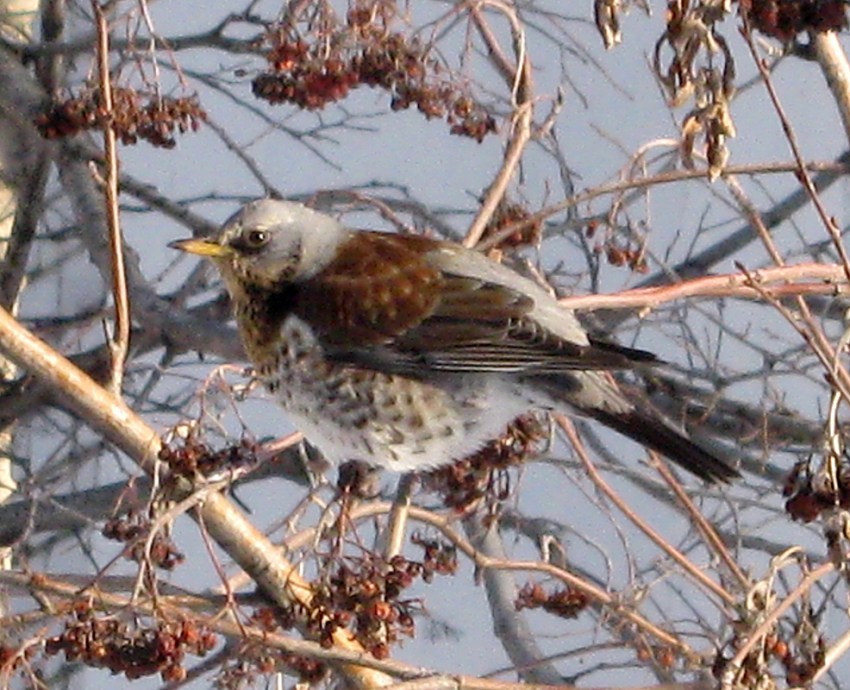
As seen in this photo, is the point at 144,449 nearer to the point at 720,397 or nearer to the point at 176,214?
the point at 176,214

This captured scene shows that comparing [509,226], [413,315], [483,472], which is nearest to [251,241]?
[413,315]

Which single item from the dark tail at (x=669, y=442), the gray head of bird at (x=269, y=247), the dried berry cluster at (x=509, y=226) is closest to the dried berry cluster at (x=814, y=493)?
the dark tail at (x=669, y=442)

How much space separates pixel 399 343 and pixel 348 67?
1.82 feet

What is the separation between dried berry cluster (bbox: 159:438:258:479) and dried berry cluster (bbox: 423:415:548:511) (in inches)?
13.4

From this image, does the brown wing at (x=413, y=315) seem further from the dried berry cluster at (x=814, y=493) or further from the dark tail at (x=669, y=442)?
the dried berry cluster at (x=814, y=493)

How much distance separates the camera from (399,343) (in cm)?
206

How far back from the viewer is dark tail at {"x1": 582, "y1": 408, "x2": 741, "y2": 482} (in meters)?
1.88

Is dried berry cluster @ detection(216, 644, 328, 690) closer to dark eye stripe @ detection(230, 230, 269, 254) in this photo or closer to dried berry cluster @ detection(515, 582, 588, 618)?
dried berry cluster @ detection(515, 582, 588, 618)

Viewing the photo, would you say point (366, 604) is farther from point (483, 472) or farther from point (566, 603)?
point (566, 603)

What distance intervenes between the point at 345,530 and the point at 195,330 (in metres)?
0.90

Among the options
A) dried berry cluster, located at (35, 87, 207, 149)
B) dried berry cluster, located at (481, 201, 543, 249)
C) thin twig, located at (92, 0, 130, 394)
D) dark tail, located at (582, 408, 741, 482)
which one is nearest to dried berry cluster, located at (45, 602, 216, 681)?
thin twig, located at (92, 0, 130, 394)

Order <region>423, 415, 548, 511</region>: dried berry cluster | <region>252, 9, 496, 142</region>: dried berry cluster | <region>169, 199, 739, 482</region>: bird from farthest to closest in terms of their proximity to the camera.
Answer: <region>252, 9, 496, 142</region>: dried berry cluster, <region>169, 199, 739, 482</region>: bird, <region>423, 415, 548, 511</region>: dried berry cluster

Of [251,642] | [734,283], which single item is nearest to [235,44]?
[734,283]

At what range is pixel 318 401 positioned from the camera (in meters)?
2.02
